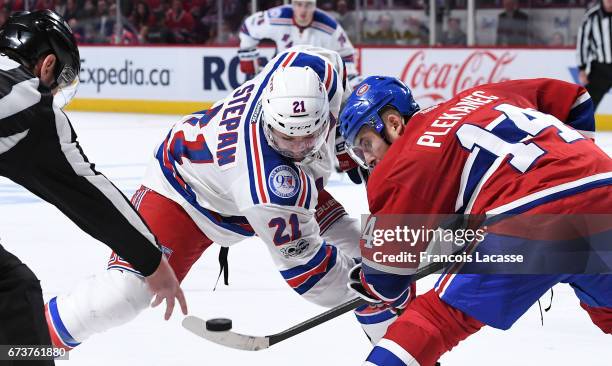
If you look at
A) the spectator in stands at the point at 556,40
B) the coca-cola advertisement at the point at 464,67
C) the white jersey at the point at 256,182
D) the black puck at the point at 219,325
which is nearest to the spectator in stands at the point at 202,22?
the coca-cola advertisement at the point at 464,67

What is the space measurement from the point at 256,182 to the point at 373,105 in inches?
17.4

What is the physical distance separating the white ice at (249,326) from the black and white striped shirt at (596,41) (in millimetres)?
4294

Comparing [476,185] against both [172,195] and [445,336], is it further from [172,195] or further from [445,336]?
[172,195]

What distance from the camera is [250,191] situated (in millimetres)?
2775

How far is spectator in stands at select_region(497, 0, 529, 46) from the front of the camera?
990 cm

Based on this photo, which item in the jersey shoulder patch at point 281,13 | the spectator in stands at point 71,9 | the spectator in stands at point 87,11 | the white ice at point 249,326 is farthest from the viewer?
the spectator in stands at point 71,9

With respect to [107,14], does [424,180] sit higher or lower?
higher

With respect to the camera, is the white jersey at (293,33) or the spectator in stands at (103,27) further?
the spectator in stands at (103,27)

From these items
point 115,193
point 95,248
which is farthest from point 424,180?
point 95,248

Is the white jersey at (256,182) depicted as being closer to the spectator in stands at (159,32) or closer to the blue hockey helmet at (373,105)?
the blue hockey helmet at (373,105)

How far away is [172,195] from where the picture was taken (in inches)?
122

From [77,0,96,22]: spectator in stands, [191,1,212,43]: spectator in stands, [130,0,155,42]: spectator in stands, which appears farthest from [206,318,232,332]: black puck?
[77,0,96,22]: spectator in stands

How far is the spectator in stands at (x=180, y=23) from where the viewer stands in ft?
38.6

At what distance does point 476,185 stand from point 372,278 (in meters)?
0.29
